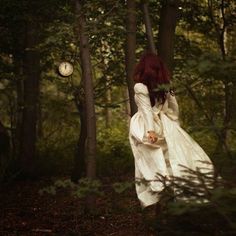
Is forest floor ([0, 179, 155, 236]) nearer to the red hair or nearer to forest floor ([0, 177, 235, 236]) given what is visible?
forest floor ([0, 177, 235, 236])

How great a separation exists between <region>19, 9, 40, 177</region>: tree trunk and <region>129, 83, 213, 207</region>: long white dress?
5680 mm

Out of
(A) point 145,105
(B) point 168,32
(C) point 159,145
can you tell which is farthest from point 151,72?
(B) point 168,32

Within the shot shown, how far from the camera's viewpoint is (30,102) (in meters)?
13.0

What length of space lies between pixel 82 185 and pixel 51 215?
485 cm

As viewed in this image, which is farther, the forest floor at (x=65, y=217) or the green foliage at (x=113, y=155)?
the green foliage at (x=113, y=155)

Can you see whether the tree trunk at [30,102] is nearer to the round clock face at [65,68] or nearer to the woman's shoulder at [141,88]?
the round clock face at [65,68]

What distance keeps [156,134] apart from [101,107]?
228 inches

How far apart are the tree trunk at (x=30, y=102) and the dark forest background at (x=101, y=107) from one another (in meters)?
0.03

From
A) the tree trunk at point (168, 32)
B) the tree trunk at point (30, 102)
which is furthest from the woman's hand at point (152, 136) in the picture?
the tree trunk at point (30, 102)

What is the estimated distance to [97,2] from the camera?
323 inches

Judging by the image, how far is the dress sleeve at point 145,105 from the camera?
6629mm

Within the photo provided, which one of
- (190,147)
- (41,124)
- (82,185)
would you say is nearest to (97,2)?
(190,147)

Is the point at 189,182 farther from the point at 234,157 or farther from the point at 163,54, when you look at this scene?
the point at 163,54

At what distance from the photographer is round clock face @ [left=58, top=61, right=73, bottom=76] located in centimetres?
1140
